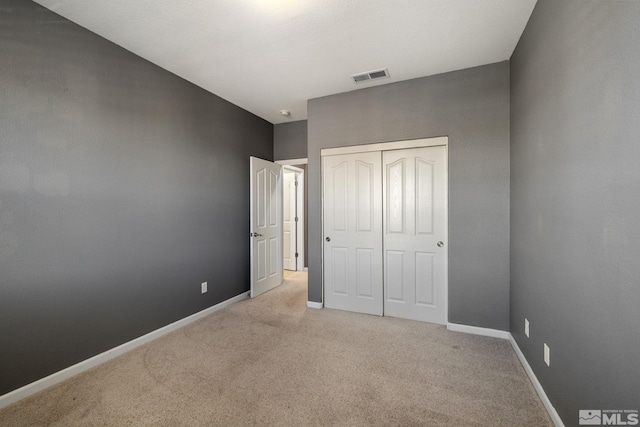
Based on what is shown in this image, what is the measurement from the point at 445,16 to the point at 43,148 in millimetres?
3103

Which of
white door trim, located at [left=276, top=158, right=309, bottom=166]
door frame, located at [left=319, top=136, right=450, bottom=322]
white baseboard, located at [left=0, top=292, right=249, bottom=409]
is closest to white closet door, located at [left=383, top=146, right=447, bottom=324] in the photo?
door frame, located at [left=319, top=136, right=450, bottom=322]

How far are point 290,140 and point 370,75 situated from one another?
186cm

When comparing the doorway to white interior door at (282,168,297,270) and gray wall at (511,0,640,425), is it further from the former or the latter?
gray wall at (511,0,640,425)

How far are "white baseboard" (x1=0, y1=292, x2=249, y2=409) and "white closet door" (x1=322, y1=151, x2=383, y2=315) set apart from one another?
1.70m

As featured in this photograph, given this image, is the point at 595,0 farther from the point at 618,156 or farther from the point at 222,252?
the point at 222,252

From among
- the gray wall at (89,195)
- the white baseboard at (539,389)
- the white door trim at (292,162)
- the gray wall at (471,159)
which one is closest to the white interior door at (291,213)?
the white door trim at (292,162)

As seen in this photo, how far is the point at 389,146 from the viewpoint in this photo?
3.12 metres

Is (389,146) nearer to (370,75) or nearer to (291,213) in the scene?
(370,75)

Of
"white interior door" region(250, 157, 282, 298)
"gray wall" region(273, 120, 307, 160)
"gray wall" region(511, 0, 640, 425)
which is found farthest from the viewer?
"gray wall" region(273, 120, 307, 160)

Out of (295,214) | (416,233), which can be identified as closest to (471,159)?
(416,233)

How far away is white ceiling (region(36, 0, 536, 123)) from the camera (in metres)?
1.94

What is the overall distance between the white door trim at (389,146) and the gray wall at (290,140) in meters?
0.99

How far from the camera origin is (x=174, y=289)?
2904 mm

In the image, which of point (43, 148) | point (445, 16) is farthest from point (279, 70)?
point (43, 148)
